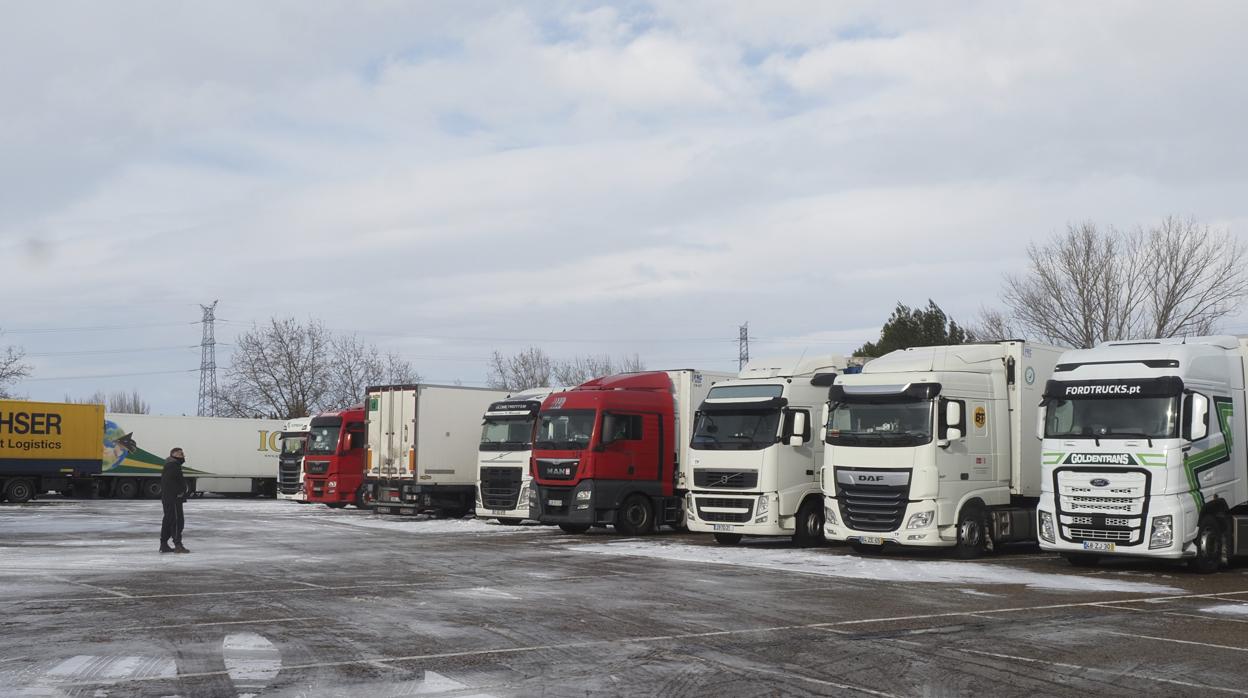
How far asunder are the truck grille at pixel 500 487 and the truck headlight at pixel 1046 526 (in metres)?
12.8

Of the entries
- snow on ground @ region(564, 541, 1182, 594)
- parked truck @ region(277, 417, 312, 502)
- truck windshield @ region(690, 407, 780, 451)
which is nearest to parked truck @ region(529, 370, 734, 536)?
snow on ground @ region(564, 541, 1182, 594)

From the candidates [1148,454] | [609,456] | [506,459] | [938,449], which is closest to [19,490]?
[506,459]

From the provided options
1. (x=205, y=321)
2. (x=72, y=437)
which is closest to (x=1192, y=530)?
(x=72, y=437)

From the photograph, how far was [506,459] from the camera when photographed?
28.3 meters

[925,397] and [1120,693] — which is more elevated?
[925,397]

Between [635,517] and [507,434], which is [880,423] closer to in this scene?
[635,517]

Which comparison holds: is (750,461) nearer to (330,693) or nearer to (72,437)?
(330,693)

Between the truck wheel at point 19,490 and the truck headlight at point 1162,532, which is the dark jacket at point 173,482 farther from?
the truck wheel at point 19,490

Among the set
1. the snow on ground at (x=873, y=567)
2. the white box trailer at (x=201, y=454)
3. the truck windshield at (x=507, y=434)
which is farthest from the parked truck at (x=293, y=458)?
the snow on ground at (x=873, y=567)

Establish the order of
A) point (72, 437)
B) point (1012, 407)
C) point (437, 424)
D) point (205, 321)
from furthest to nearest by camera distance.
→ point (205, 321)
point (72, 437)
point (437, 424)
point (1012, 407)

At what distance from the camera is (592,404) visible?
2566 cm

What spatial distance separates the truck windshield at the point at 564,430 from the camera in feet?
83.6

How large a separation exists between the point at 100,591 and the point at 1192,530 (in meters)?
14.5

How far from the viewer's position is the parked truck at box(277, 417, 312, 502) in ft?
142
